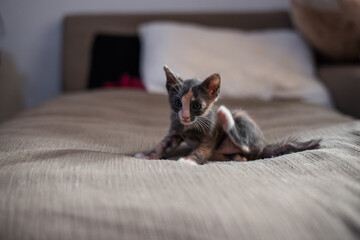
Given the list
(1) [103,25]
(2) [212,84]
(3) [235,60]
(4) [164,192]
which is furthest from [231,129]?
(1) [103,25]

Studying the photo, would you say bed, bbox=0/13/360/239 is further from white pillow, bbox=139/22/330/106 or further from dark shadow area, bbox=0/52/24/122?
dark shadow area, bbox=0/52/24/122

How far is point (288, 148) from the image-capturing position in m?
0.97

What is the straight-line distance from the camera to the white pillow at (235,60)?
1892 mm

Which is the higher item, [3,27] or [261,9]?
[261,9]

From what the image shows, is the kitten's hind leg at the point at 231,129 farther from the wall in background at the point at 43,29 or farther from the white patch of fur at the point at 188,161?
the wall in background at the point at 43,29

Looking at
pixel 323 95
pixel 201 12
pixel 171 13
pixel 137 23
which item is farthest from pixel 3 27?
pixel 323 95

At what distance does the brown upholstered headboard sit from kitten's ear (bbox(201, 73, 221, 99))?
1.48 m

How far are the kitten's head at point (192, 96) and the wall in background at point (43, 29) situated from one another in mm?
1752

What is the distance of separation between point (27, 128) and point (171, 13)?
57.2 inches

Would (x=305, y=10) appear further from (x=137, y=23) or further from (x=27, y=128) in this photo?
(x=27, y=128)

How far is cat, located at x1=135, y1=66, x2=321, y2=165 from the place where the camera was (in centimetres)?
89

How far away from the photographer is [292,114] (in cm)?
149

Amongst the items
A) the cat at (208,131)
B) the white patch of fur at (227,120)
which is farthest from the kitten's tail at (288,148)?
the white patch of fur at (227,120)

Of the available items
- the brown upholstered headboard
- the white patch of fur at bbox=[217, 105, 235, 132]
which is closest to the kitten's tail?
the white patch of fur at bbox=[217, 105, 235, 132]
